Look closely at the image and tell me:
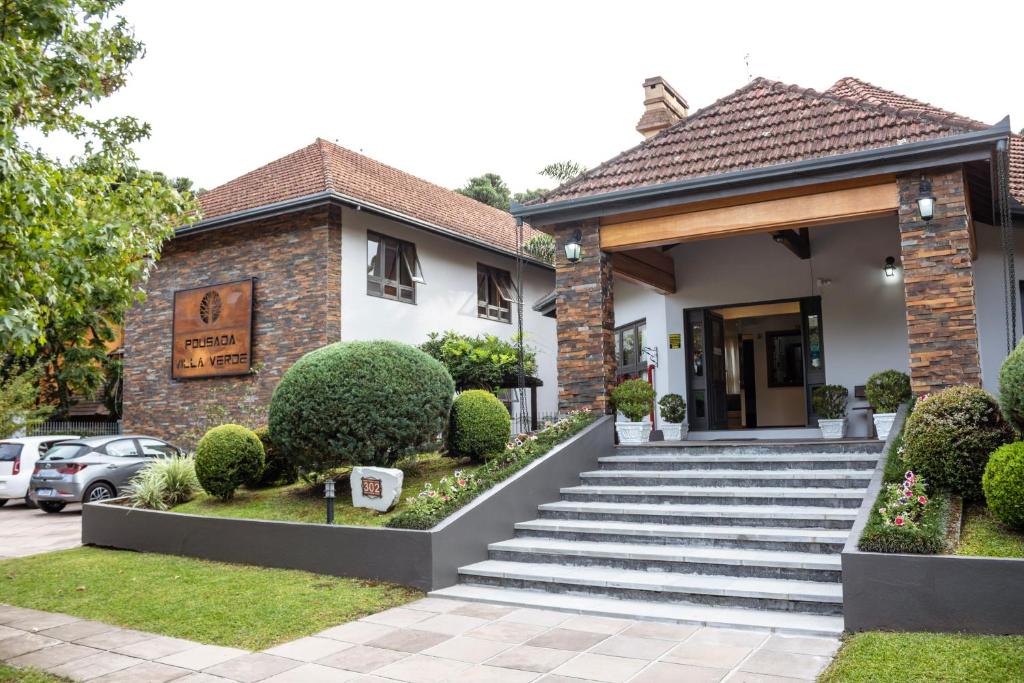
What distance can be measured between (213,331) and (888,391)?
47.1ft

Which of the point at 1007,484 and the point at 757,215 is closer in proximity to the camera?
the point at 1007,484

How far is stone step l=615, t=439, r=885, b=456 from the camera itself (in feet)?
28.6

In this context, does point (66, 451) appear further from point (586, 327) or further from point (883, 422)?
point (883, 422)

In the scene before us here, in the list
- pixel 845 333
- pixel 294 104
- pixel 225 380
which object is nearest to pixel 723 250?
pixel 845 333

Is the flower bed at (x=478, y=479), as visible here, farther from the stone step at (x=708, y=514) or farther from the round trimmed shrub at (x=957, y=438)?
the round trimmed shrub at (x=957, y=438)

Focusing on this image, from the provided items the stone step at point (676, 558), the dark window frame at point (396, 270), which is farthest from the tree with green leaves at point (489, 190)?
the stone step at point (676, 558)

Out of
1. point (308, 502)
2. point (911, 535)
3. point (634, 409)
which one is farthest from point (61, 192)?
point (911, 535)

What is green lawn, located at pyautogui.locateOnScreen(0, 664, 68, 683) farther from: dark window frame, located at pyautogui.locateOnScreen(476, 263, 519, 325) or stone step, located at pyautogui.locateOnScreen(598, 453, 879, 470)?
dark window frame, located at pyautogui.locateOnScreen(476, 263, 519, 325)

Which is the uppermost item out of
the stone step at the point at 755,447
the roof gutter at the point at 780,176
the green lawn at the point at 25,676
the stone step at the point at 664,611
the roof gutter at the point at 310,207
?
the roof gutter at the point at 310,207

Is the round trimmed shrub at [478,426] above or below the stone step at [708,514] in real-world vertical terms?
above

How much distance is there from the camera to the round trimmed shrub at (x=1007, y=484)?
5484mm

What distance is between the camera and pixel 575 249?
10828 millimetres

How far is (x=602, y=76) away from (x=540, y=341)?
823 cm

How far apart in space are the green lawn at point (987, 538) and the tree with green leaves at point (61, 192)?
726 cm
